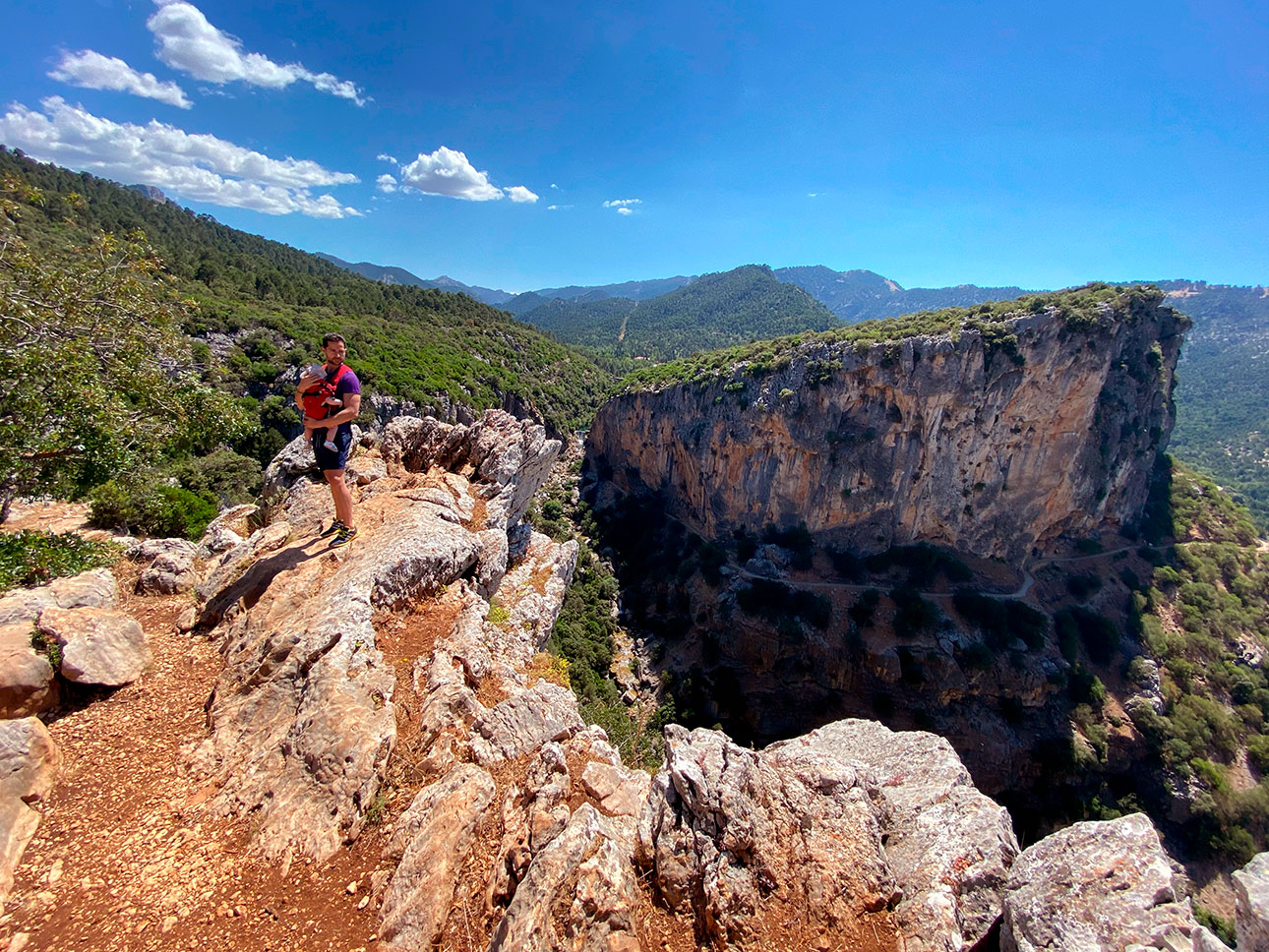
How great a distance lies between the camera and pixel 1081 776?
27.9 m

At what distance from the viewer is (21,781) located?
15.6 ft

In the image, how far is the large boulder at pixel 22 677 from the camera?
17.9 feet

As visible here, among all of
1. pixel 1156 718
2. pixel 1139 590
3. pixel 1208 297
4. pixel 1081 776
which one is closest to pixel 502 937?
pixel 1081 776

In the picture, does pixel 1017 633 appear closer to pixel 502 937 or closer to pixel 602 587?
pixel 602 587

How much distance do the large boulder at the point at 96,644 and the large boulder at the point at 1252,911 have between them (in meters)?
12.0

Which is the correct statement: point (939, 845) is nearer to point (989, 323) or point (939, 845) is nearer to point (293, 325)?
point (989, 323)

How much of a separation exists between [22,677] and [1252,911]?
12.3 meters

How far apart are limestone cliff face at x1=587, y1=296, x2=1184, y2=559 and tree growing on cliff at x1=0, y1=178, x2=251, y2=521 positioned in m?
37.3

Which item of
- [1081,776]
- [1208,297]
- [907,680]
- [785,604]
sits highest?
[1208,297]

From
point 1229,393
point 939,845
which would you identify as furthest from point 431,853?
point 1229,393

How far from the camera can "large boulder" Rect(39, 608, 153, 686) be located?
611 centimetres

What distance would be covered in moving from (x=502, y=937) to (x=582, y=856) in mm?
891

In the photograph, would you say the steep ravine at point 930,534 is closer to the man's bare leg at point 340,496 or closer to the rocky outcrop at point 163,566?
the man's bare leg at point 340,496

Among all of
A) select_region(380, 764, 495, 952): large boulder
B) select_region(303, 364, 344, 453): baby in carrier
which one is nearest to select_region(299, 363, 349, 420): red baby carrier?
select_region(303, 364, 344, 453): baby in carrier
